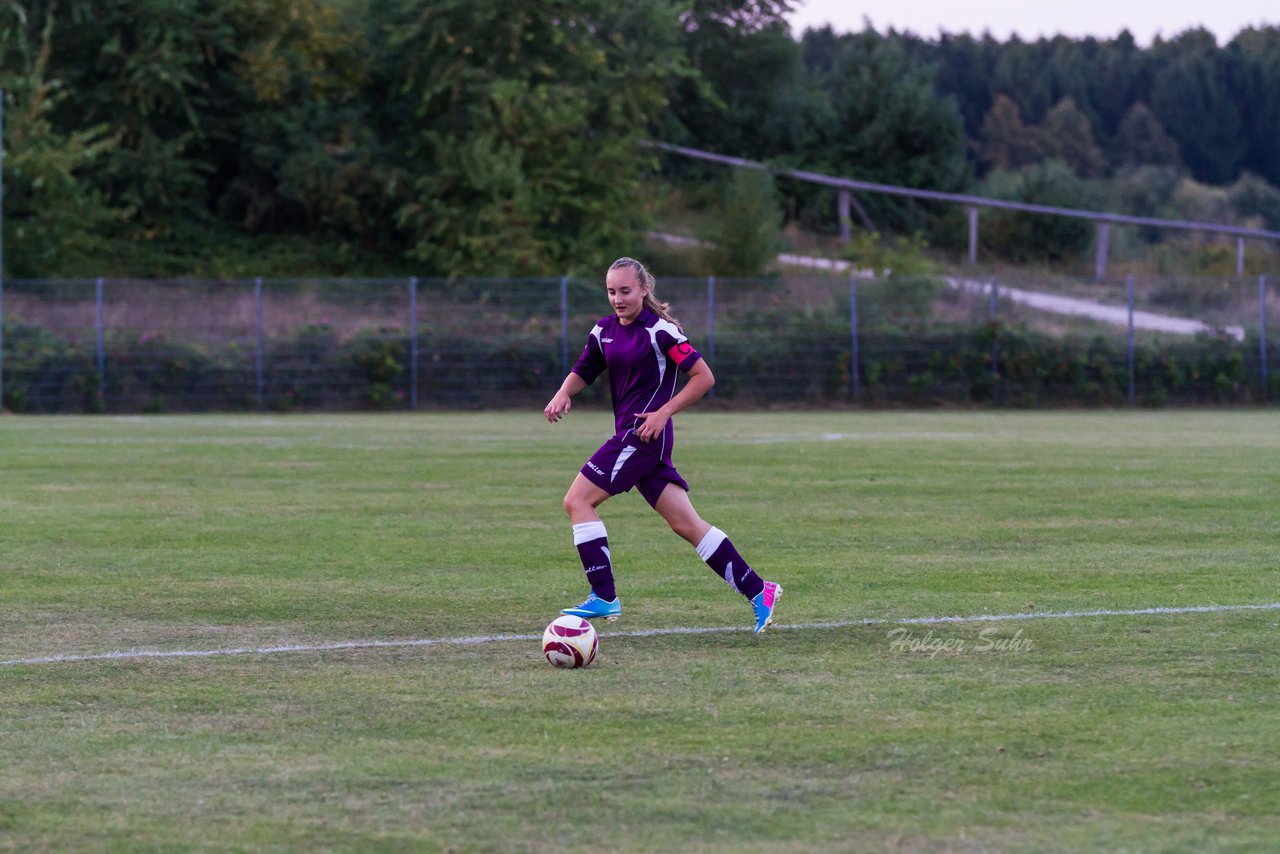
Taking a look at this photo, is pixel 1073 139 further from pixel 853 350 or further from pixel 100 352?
pixel 100 352

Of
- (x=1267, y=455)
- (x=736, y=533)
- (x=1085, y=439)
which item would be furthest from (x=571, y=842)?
(x=1085, y=439)

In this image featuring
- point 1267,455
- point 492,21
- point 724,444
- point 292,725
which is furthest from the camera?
point 492,21

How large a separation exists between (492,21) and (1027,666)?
36604 mm

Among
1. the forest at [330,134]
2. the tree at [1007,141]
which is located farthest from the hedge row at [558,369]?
the tree at [1007,141]

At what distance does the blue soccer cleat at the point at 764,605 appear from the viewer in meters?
7.37

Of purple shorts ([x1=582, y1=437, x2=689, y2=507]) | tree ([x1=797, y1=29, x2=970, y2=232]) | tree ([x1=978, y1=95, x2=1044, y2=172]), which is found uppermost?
tree ([x1=978, y1=95, x2=1044, y2=172])

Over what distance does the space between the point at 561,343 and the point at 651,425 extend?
24.7 m

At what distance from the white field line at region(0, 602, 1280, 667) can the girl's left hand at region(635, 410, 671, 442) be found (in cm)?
93

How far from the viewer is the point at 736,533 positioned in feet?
36.5

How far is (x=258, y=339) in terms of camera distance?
31.2 m

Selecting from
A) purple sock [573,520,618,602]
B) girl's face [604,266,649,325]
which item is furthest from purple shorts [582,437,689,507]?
girl's face [604,266,649,325]

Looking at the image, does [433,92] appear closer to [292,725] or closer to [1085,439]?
Answer: [1085,439]

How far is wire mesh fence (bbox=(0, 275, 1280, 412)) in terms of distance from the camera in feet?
100

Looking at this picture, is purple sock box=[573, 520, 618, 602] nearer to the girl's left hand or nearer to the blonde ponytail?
the girl's left hand
